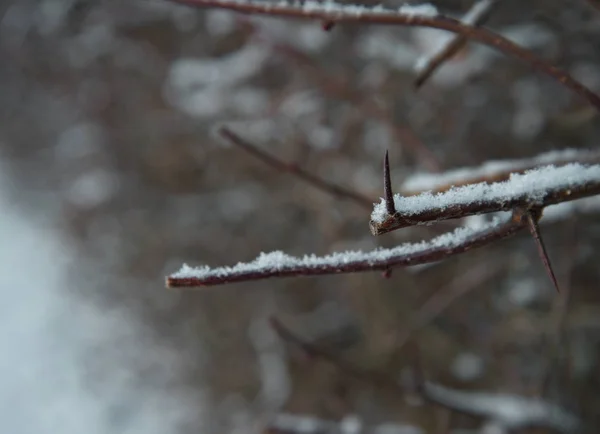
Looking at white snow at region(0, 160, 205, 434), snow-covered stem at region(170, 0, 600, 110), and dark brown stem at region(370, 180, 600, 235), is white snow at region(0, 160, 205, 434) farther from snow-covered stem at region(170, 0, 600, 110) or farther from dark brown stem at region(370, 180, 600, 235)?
dark brown stem at region(370, 180, 600, 235)

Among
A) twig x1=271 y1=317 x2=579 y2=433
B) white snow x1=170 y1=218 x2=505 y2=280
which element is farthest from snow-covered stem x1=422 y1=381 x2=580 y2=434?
white snow x1=170 y1=218 x2=505 y2=280

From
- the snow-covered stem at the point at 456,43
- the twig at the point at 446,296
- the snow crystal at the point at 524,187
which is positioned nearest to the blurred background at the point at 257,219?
the twig at the point at 446,296

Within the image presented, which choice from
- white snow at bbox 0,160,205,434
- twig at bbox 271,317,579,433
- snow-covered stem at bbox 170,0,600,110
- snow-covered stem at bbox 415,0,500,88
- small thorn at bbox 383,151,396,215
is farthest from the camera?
white snow at bbox 0,160,205,434

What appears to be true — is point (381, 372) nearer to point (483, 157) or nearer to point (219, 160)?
point (483, 157)

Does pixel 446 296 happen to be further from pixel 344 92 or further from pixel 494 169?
pixel 494 169

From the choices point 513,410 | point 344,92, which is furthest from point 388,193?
point 344,92

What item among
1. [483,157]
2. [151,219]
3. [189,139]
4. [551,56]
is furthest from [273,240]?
[551,56]

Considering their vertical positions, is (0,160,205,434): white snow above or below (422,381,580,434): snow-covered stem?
above
